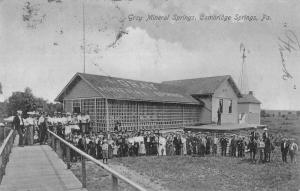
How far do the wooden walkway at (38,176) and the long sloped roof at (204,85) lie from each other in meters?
22.8

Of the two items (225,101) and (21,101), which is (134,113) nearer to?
(225,101)

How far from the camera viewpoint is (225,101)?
32.7 metres

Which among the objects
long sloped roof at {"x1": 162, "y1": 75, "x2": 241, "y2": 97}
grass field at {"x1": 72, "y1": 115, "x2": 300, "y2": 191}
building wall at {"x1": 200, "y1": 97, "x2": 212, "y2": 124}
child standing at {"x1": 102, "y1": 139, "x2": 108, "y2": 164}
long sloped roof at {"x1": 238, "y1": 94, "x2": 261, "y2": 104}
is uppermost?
long sloped roof at {"x1": 162, "y1": 75, "x2": 241, "y2": 97}

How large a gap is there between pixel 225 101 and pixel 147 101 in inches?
442

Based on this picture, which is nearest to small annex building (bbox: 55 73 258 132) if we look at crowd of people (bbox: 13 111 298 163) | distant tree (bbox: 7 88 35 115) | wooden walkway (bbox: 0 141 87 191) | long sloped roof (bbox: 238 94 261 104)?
crowd of people (bbox: 13 111 298 163)

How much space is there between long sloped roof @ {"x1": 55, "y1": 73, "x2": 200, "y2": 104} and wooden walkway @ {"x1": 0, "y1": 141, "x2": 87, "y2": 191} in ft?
39.0

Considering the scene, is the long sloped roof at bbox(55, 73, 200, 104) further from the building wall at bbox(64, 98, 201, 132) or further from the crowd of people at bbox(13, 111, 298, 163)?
the crowd of people at bbox(13, 111, 298, 163)

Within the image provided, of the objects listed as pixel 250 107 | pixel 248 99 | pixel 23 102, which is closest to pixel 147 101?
pixel 250 107

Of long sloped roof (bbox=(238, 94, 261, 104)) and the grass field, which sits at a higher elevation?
long sloped roof (bbox=(238, 94, 261, 104))

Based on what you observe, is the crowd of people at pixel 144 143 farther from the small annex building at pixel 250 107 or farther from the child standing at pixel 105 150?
the small annex building at pixel 250 107

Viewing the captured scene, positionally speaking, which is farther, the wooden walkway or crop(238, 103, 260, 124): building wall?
crop(238, 103, 260, 124): building wall

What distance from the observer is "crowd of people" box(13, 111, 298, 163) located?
56.4 ft

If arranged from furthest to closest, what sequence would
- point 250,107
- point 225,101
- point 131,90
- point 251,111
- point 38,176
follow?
1. point 250,107
2. point 251,111
3. point 225,101
4. point 131,90
5. point 38,176

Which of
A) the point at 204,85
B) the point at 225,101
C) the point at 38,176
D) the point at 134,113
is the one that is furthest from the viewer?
the point at 225,101
